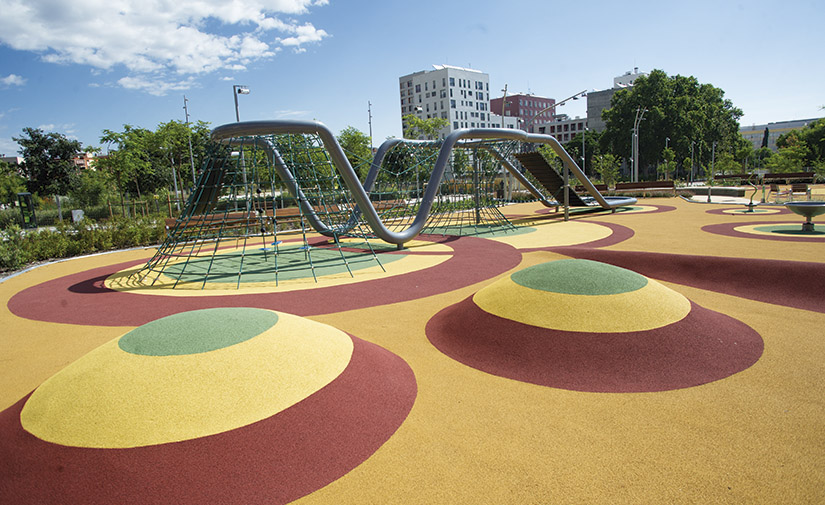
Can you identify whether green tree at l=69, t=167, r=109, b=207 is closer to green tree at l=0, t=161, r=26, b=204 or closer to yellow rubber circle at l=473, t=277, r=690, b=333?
green tree at l=0, t=161, r=26, b=204

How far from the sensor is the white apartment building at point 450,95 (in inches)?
4291

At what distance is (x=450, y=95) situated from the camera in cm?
10869

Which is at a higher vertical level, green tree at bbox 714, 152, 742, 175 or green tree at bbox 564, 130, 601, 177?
green tree at bbox 564, 130, 601, 177

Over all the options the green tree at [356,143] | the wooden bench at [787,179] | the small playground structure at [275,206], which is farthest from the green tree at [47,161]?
the wooden bench at [787,179]

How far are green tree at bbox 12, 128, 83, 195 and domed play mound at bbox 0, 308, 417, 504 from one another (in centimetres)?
5440

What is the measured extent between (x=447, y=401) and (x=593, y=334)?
7.65 feet

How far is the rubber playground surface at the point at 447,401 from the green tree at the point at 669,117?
2863 inches

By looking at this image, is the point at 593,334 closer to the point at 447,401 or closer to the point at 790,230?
the point at 447,401

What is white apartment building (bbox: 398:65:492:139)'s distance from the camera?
10900 centimetres

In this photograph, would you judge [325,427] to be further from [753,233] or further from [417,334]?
[753,233]

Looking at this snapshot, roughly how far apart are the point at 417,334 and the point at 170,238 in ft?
29.4

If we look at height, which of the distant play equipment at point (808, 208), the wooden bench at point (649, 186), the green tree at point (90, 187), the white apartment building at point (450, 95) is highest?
the white apartment building at point (450, 95)

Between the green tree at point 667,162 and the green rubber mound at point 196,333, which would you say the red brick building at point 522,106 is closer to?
the green tree at point 667,162

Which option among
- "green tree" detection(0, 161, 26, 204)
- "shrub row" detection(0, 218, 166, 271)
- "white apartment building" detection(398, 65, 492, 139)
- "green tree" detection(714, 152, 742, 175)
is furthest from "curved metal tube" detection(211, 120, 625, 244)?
"white apartment building" detection(398, 65, 492, 139)
